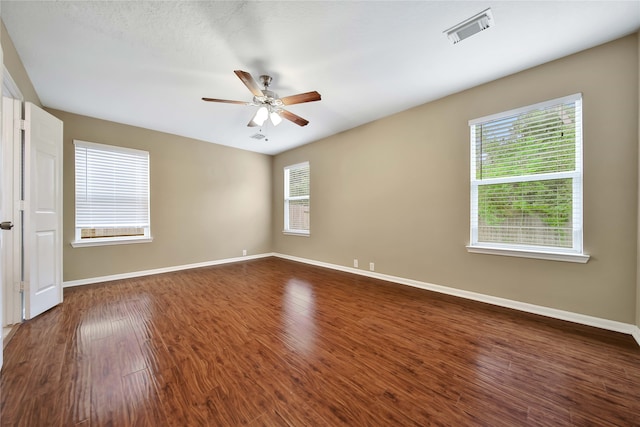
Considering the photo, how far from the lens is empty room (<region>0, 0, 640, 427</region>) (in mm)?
1558

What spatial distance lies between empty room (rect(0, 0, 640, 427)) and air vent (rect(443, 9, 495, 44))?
0.02m

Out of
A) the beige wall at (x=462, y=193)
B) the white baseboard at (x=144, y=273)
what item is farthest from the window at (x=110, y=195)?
the beige wall at (x=462, y=193)

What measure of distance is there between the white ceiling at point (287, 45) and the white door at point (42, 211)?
0.62 meters

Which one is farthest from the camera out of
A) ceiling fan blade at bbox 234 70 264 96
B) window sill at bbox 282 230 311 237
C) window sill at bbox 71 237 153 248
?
window sill at bbox 282 230 311 237

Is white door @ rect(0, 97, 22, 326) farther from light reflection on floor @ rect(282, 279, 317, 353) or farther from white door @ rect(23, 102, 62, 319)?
light reflection on floor @ rect(282, 279, 317, 353)

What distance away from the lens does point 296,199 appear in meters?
5.64

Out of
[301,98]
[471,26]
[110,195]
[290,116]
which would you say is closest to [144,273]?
[110,195]

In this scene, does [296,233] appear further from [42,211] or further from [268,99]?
[42,211]

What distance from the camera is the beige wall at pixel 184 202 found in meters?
3.74

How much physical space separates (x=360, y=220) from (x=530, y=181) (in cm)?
233

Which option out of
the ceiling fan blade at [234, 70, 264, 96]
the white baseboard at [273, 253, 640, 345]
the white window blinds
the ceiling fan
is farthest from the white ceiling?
the white baseboard at [273, 253, 640, 345]

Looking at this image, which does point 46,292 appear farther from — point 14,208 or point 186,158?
point 186,158

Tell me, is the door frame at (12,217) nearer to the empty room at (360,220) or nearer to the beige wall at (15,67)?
the empty room at (360,220)

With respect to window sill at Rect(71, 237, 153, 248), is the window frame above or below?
above
